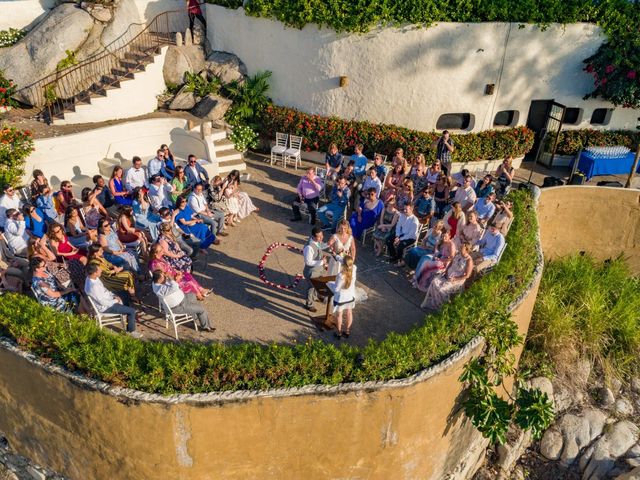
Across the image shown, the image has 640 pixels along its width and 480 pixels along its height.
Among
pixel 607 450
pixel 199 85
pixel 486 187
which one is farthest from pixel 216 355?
pixel 199 85

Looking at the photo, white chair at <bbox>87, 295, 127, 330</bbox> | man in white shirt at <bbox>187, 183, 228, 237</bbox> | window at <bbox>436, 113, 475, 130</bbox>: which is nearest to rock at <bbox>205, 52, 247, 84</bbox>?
window at <bbox>436, 113, 475, 130</bbox>

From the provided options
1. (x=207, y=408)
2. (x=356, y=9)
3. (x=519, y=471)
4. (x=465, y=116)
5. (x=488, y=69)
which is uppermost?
(x=356, y=9)

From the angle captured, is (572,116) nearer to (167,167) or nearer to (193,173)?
(193,173)

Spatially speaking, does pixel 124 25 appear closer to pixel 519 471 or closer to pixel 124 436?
pixel 124 436

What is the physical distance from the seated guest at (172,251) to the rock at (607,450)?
10597 mm

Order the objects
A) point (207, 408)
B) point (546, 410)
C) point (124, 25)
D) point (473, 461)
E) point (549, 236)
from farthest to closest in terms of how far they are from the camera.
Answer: point (124, 25) → point (549, 236) → point (473, 461) → point (546, 410) → point (207, 408)

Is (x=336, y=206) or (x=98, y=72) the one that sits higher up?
(x=98, y=72)

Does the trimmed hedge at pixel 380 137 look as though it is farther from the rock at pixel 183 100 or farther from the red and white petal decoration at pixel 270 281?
the red and white petal decoration at pixel 270 281

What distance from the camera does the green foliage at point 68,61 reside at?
17828 mm

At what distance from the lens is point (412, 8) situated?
16703mm

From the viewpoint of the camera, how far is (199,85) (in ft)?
62.8

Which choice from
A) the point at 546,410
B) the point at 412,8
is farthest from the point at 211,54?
the point at 546,410

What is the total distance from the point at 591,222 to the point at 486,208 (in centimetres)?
636

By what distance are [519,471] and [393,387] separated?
6.42 metres
